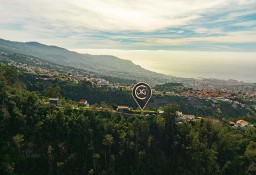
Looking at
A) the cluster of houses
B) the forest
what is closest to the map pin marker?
the forest

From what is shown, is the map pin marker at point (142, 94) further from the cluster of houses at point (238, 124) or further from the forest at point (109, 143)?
the cluster of houses at point (238, 124)

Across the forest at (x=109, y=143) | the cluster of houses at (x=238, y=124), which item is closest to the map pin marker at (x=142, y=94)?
the forest at (x=109, y=143)

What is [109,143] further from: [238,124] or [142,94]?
[238,124]

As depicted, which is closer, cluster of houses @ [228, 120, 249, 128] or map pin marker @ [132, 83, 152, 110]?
map pin marker @ [132, 83, 152, 110]

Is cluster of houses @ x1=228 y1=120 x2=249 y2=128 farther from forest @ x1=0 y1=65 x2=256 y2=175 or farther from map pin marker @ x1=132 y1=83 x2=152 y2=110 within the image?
map pin marker @ x1=132 y1=83 x2=152 y2=110

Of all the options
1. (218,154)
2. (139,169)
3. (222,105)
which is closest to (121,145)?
(139,169)

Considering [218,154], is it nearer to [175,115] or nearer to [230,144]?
[230,144]

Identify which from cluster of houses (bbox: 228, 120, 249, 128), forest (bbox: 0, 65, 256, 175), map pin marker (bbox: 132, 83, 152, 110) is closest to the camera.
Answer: map pin marker (bbox: 132, 83, 152, 110)

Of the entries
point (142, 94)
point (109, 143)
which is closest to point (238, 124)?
point (109, 143)
